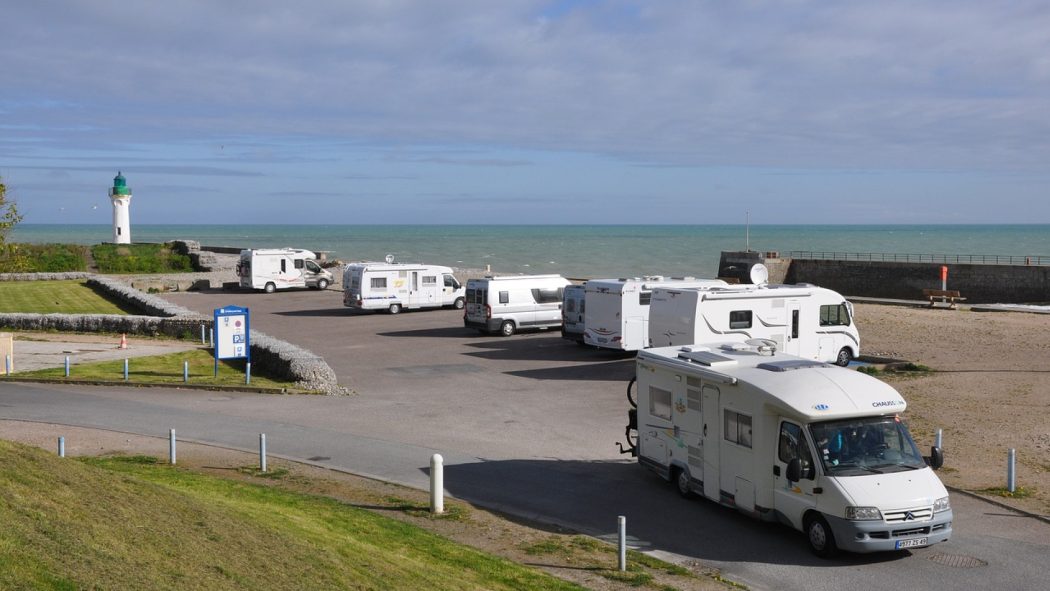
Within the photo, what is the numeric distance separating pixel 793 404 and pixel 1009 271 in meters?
53.4

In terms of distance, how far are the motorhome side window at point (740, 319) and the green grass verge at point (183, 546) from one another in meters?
14.3

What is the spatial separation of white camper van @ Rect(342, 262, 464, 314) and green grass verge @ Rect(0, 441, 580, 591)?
1161 inches

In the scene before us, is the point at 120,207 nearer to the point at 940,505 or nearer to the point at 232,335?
the point at 232,335

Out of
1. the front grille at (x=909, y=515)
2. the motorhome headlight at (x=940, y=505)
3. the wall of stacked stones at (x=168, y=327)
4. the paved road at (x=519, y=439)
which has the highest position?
the wall of stacked stones at (x=168, y=327)

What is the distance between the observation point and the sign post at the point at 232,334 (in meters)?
25.3

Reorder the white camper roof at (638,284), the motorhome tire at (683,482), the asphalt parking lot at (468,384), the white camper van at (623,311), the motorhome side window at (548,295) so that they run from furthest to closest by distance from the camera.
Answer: the motorhome side window at (548,295), the white camper van at (623,311), the white camper roof at (638,284), the asphalt parking lot at (468,384), the motorhome tire at (683,482)

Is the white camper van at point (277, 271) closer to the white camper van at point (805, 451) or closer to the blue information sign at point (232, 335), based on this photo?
the blue information sign at point (232, 335)

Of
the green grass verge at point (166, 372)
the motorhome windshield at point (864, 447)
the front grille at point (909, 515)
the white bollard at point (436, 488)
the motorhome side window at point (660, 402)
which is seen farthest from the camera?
the green grass verge at point (166, 372)

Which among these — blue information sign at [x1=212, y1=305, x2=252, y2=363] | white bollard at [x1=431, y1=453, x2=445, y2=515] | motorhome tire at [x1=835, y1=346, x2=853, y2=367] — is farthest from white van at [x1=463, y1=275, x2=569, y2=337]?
white bollard at [x1=431, y1=453, x2=445, y2=515]

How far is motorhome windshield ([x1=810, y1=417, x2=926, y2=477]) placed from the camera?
→ 12.1 metres

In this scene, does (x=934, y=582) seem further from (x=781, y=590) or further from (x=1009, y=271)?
(x=1009, y=271)

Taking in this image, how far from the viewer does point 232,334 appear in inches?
1003

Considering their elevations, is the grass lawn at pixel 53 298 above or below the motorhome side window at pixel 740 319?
below

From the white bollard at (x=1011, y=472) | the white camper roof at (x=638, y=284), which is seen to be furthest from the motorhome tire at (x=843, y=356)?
the white bollard at (x=1011, y=472)
